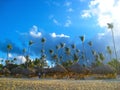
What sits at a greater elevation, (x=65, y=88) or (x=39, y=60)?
(x=39, y=60)

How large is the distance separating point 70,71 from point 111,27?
3068 cm

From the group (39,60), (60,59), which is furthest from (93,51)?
(39,60)

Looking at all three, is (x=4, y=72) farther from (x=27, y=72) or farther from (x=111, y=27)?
(x=111, y=27)

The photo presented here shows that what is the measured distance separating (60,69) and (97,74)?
5077 mm

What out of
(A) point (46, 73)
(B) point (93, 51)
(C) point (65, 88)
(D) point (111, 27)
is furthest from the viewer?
(B) point (93, 51)

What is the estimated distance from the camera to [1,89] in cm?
1516

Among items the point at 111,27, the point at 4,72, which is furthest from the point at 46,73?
the point at 111,27

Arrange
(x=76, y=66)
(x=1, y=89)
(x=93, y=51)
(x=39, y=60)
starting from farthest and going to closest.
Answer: (x=93, y=51)
(x=39, y=60)
(x=76, y=66)
(x=1, y=89)

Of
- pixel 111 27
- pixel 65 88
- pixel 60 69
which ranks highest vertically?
pixel 111 27

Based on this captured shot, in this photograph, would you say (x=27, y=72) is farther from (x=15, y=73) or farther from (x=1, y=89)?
(x=1, y=89)

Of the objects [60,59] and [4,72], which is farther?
[60,59]

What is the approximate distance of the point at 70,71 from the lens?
36.6 metres

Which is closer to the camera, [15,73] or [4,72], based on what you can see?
[15,73]

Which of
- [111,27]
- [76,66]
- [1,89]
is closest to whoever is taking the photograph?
[1,89]
